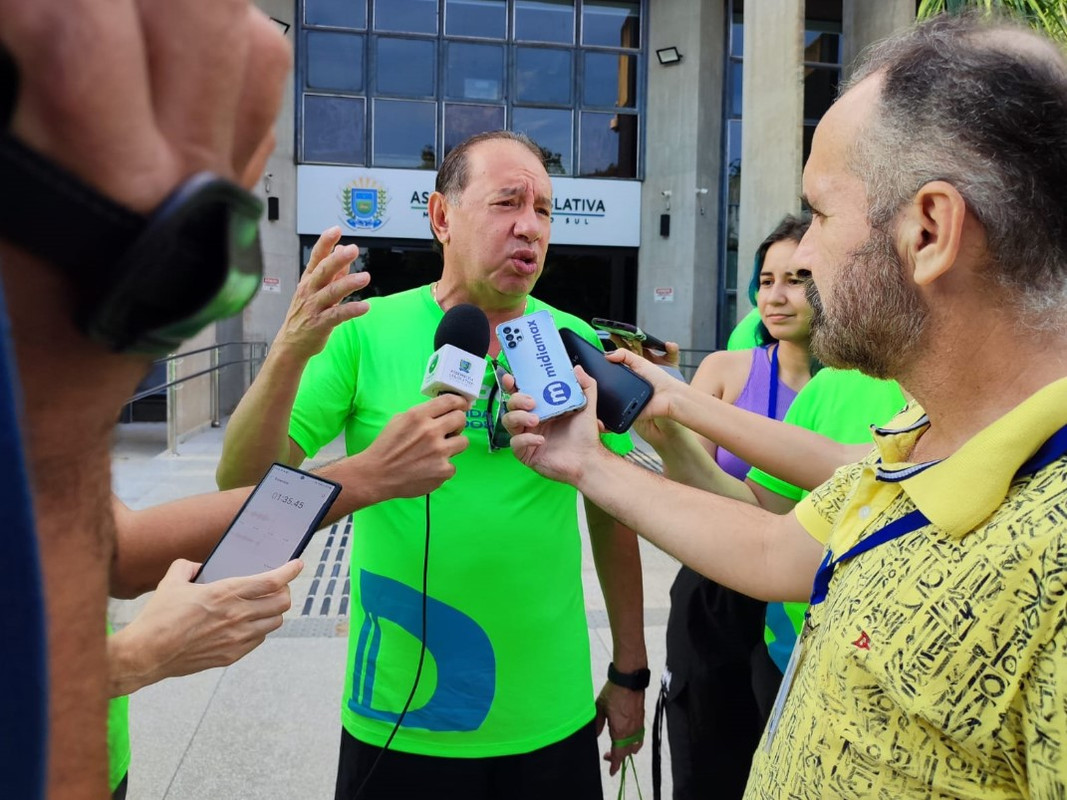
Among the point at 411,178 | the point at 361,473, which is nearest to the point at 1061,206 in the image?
the point at 361,473

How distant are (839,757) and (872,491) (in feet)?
1.41

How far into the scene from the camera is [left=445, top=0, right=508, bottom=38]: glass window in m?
13.1

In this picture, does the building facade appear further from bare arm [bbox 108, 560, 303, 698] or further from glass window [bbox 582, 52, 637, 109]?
bare arm [bbox 108, 560, 303, 698]

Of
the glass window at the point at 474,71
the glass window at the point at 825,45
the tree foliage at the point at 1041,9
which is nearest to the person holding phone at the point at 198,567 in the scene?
the tree foliage at the point at 1041,9

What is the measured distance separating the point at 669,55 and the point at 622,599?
12937 millimetres

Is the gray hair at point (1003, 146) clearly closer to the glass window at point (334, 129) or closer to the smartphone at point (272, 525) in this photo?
the smartphone at point (272, 525)

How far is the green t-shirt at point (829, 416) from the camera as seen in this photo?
7.44 ft

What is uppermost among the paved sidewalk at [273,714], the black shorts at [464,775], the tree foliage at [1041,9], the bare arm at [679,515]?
the tree foliage at [1041,9]

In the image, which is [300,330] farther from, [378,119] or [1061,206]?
[378,119]

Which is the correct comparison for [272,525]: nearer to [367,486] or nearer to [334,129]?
[367,486]

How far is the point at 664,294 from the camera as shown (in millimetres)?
13461

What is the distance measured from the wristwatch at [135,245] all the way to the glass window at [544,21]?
1422cm

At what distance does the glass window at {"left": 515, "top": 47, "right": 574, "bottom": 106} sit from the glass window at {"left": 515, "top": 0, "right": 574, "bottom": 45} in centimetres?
23

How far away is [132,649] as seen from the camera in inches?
50.4
